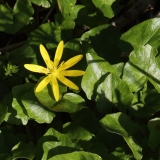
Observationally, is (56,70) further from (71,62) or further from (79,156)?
(79,156)

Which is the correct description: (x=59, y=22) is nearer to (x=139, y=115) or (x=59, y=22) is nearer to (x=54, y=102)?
(x=54, y=102)

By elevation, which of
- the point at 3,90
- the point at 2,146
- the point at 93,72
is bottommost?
the point at 2,146

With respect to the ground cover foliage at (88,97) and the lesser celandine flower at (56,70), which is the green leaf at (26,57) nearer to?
the ground cover foliage at (88,97)

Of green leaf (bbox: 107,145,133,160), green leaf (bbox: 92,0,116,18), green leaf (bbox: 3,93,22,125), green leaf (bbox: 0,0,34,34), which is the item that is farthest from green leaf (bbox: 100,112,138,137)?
green leaf (bbox: 0,0,34,34)

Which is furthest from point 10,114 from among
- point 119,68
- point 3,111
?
point 119,68

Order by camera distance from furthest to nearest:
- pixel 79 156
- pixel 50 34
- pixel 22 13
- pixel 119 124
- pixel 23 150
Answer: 1. pixel 22 13
2. pixel 50 34
3. pixel 23 150
4. pixel 119 124
5. pixel 79 156

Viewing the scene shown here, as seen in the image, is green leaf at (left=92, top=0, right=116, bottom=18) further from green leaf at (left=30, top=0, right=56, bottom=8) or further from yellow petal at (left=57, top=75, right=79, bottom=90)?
yellow petal at (left=57, top=75, right=79, bottom=90)

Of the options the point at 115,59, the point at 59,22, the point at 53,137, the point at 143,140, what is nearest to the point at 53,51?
the point at 59,22
